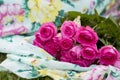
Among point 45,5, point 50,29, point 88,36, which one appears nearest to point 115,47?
point 88,36

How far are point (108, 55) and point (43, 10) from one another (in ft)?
2.08

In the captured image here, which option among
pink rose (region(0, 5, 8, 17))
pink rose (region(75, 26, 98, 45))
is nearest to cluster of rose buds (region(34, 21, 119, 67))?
pink rose (region(75, 26, 98, 45))

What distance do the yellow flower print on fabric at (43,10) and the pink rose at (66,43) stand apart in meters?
0.50

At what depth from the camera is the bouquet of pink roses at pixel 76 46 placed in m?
1.39

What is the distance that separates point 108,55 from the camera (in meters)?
1.38

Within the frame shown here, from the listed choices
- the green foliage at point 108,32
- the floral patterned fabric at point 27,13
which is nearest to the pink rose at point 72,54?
the green foliage at point 108,32

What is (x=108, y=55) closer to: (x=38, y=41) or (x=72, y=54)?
(x=72, y=54)

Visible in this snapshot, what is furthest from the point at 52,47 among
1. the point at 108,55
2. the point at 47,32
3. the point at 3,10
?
the point at 3,10

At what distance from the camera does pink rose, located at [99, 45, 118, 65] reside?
4.52ft

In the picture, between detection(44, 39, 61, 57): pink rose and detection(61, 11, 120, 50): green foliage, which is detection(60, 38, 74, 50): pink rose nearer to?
detection(44, 39, 61, 57): pink rose

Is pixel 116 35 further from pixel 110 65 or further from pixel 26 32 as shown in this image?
pixel 26 32

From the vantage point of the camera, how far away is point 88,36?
1390 mm

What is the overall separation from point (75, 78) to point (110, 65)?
142mm

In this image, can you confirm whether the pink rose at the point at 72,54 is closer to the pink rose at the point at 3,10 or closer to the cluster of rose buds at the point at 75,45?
the cluster of rose buds at the point at 75,45
